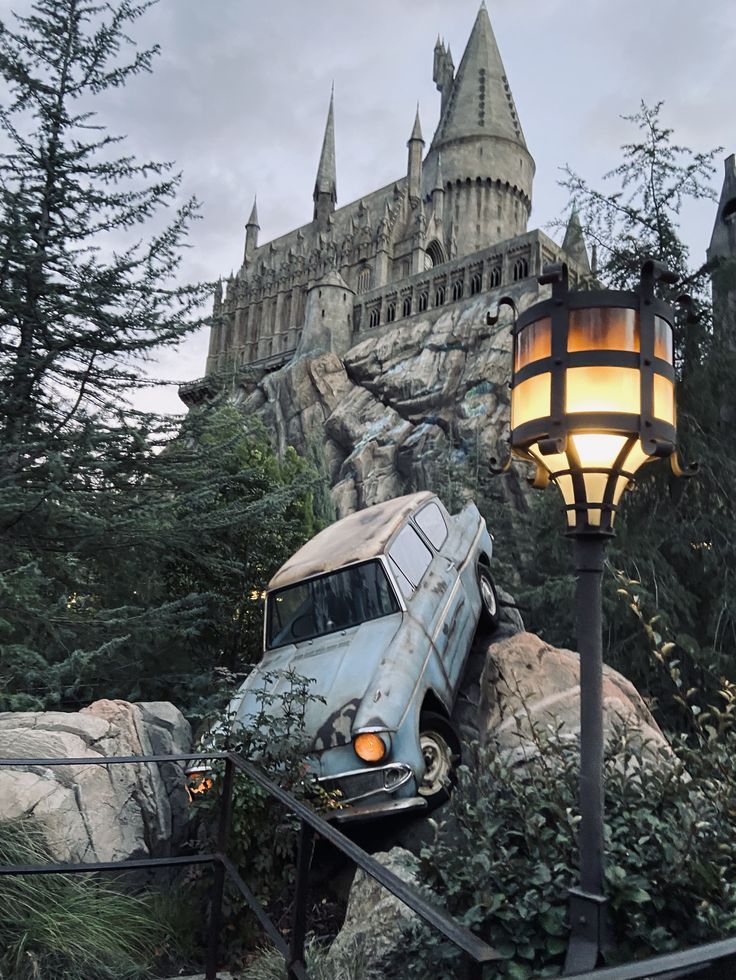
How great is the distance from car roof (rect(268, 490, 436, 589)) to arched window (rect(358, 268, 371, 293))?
56812 mm

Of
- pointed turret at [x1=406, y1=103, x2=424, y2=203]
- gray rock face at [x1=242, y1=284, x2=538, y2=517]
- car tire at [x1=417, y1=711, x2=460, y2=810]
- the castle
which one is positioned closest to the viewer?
car tire at [x1=417, y1=711, x2=460, y2=810]

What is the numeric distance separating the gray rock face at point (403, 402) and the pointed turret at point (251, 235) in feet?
121

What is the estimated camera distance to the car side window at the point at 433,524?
819 cm

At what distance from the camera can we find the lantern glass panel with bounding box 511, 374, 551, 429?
297 centimetres

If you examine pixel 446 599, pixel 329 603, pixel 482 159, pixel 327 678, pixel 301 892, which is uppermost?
pixel 482 159

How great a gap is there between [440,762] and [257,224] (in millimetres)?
90128

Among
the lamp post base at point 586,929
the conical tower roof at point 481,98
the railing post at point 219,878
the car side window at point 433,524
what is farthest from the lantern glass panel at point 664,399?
the conical tower roof at point 481,98

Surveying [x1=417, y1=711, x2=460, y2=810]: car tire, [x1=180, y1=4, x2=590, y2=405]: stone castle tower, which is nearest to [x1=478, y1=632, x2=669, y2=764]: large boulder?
[x1=417, y1=711, x2=460, y2=810]: car tire

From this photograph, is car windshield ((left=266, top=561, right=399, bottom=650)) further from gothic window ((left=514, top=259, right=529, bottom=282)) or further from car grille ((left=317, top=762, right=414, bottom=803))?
gothic window ((left=514, top=259, right=529, bottom=282))

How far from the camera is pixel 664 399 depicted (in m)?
2.98

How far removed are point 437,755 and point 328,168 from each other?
272 feet

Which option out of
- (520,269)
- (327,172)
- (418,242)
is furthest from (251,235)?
(520,269)

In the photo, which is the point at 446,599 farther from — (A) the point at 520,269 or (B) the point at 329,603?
(A) the point at 520,269

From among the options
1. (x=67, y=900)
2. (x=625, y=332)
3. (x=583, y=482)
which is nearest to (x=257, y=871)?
(x=67, y=900)
